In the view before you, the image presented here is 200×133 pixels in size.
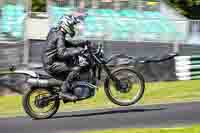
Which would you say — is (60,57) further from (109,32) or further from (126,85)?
(109,32)

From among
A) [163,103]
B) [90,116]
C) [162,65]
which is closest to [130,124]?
[90,116]

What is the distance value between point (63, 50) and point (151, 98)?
398 centimetres

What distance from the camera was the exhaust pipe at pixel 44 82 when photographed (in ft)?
35.6

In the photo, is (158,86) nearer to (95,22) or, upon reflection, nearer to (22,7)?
(95,22)

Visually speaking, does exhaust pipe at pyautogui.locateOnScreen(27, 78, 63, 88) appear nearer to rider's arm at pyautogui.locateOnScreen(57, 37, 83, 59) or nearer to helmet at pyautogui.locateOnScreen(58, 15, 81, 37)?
rider's arm at pyautogui.locateOnScreen(57, 37, 83, 59)

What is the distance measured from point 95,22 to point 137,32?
148cm

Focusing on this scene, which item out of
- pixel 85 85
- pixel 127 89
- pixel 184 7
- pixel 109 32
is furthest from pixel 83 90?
pixel 184 7

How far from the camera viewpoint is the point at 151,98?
Answer: 14.1 m

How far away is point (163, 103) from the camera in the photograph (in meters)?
12.4

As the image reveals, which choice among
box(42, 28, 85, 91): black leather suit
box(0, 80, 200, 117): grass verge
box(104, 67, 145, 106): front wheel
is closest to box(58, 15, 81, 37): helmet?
box(42, 28, 85, 91): black leather suit

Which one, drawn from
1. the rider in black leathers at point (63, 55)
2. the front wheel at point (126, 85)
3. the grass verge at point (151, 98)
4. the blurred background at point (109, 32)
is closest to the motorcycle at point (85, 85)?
the front wheel at point (126, 85)

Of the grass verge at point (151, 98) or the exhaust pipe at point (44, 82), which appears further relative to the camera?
the grass verge at point (151, 98)

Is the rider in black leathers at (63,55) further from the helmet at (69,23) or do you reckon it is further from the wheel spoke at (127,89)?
the wheel spoke at (127,89)

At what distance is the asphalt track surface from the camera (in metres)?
9.81
